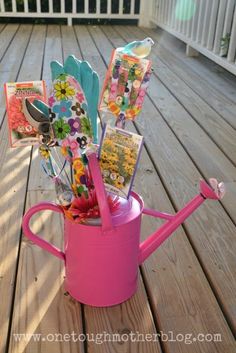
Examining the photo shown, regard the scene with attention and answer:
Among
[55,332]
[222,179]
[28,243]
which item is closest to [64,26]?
[222,179]

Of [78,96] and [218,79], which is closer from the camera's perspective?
[78,96]

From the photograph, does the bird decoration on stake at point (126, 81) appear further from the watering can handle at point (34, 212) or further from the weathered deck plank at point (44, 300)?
the weathered deck plank at point (44, 300)

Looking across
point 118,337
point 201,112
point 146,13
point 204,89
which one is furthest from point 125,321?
point 146,13

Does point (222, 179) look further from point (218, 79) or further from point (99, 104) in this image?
point (218, 79)

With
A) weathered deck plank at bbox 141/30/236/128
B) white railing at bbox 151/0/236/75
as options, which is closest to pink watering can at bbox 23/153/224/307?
weathered deck plank at bbox 141/30/236/128

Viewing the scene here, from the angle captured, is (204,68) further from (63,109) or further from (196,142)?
(63,109)

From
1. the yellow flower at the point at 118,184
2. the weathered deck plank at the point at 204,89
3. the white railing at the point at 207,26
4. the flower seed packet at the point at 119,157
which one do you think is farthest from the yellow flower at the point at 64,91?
the white railing at the point at 207,26

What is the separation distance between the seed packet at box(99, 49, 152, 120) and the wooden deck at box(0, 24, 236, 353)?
49 centimetres

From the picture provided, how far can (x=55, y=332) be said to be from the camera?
1.11 meters

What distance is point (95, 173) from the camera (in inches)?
38.4

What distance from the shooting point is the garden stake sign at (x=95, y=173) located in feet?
3.21

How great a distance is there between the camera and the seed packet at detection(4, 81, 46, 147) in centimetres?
103

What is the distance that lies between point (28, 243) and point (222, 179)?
83cm

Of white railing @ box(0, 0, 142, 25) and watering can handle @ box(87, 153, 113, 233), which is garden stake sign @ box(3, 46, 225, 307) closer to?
watering can handle @ box(87, 153, 113, 233)
